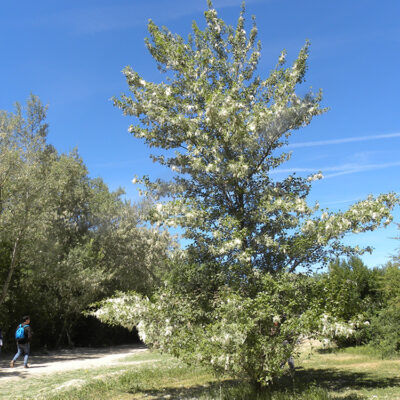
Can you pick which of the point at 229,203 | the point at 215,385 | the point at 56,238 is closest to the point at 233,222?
the point at 229,203

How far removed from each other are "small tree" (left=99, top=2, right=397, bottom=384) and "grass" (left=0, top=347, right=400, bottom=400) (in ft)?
3.63

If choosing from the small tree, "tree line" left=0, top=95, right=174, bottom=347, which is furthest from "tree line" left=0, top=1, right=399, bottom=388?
"tree line" left=0, top=95, right=174, bottom=347

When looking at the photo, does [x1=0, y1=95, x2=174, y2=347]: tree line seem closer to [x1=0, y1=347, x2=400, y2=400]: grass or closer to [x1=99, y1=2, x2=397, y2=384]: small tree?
[x1=0, y1=347, x2=400, y2=400]: grass

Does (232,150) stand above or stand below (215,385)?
above

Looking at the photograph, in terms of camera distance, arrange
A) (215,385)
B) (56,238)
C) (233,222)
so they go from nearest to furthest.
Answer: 1. (233,222)
2. (215,385)
3. (56,238)

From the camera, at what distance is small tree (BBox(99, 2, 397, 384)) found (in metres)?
7.64

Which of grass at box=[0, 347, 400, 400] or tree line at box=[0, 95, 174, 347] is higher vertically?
tree line at box=[0, 95, 174, 347]

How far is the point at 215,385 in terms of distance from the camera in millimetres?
10625

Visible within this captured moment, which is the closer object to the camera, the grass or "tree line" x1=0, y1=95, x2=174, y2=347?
the grass

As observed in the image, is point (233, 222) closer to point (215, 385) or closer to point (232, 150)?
point (232, 150)

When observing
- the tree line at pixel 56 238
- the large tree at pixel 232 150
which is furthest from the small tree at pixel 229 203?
the tree line at pixel 56 238

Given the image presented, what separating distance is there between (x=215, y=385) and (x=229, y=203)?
531cm

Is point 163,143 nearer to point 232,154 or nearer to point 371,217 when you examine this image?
point 232,154

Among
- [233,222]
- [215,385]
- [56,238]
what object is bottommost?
[215,385]
